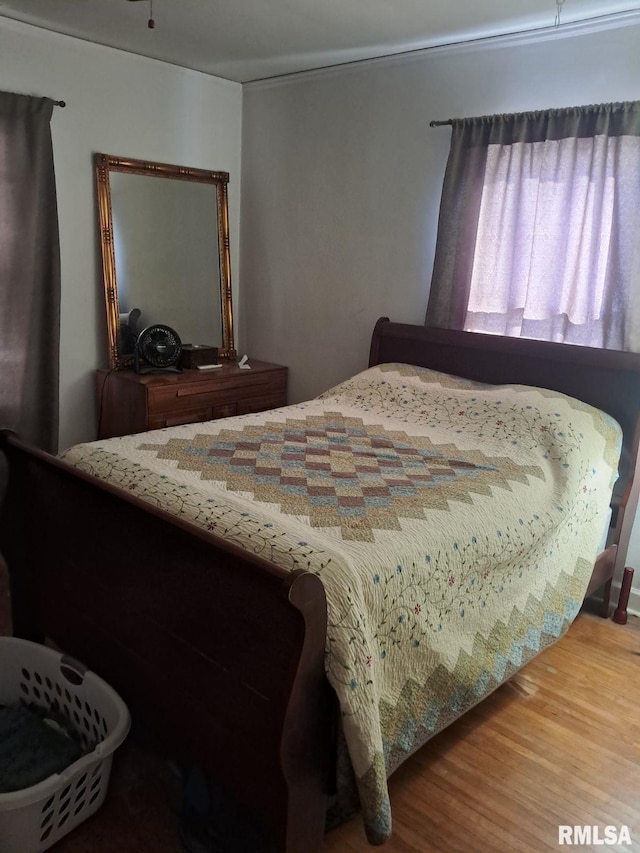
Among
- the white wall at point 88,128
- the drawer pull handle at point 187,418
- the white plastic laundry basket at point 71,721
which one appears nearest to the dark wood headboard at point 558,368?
the drawer pull handle at point 187,418

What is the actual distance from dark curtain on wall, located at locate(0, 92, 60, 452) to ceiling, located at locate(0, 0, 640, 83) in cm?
47

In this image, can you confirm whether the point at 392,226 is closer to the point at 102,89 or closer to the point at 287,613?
the point at 102,89

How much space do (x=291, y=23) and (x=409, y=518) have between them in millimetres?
2301

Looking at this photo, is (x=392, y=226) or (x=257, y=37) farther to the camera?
(x=392, y=226)

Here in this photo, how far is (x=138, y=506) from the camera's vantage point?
1.66 meters

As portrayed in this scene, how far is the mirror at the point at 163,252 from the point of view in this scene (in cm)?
354

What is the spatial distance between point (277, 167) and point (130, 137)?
0.85m

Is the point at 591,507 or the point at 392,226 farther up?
the point at 392,226

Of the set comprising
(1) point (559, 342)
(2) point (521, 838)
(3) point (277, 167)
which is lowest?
(2) point (521, 838)

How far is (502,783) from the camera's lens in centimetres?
189

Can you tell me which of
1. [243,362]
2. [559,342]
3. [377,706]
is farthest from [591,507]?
[243,362]

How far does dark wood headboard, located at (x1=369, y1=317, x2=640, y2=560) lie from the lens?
271cm

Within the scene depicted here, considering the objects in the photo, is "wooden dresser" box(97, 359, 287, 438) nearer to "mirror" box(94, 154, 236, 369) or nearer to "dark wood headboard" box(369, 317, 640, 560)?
"mirror" box(94, 154, 236, 369)

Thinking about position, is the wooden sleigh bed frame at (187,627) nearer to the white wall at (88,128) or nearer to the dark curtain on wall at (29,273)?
the dark curtain on wall at (29,273)
